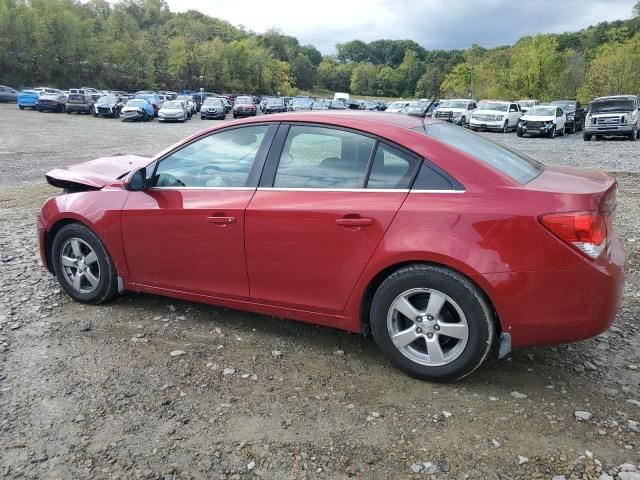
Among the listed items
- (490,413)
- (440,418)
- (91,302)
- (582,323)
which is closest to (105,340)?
(91,302)

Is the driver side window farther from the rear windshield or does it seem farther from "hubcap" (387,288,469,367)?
"hubcap" (387,288,469,367)

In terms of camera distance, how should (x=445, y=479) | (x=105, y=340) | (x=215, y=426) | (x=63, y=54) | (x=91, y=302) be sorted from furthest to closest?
(x=63, y=54) < (x=91, y=302) < (x=105, y=340) < (x=215, y=426) < (x=445, y=479)

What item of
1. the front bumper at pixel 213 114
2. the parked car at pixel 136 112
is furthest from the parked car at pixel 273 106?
the parked car at pixel 136 112

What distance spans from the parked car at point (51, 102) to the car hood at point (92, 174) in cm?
4017

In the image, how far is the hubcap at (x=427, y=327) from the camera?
3221 millimetres

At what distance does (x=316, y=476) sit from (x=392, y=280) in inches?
47.6

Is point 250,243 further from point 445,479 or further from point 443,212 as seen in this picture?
point 445,479

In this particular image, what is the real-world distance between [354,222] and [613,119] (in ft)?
77.1

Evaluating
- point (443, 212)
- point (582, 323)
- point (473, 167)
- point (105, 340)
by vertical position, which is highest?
point (473, 167)

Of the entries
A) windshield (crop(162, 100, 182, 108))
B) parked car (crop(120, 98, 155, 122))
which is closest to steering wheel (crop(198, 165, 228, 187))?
windshield (crop(162, 100, 182, 108))

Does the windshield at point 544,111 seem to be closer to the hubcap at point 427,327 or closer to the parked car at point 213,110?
the parked car at point 213,110

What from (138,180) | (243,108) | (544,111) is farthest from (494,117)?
(138,180)

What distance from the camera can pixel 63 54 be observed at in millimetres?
78438

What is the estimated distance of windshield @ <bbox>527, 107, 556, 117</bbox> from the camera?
2736 cm
